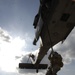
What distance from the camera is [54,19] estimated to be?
705 cm

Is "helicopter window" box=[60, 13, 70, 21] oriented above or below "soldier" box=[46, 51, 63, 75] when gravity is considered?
above

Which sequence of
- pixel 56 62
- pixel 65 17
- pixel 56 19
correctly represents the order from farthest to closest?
pixel 56 19 → pixel 65 17 → pixel 56 62

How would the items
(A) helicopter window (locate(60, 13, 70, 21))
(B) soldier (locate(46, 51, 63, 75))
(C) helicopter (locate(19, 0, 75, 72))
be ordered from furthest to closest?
1. (A) helicopter window (locate(60, 13, 70, 21))
2. (C) helicopter (locate(19, 0, 75, 72))
3. (B) soldier (locate(46, 51, 63, 75))

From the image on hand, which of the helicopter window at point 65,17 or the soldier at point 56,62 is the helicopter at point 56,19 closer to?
the helicopter window at point 65,17

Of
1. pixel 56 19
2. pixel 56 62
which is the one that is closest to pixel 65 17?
pixel 56 19

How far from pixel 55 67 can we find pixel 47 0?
313 centimetres

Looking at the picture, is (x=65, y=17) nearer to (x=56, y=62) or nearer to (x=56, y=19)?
(x=56, y=19)

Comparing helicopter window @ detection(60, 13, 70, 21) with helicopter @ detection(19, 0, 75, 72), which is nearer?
helicopter @ detection(19, 0, 75, 72)

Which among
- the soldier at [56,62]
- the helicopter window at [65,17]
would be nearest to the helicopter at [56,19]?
the helicopter window at [65,17]

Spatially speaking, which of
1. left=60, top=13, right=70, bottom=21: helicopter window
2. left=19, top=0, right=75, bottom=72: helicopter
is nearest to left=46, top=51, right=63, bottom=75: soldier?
left=19, top=0, right=75, bottom=72: helicopter

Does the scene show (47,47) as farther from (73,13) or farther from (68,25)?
(73,13)

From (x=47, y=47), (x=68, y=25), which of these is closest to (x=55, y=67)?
(x=68, y=25)

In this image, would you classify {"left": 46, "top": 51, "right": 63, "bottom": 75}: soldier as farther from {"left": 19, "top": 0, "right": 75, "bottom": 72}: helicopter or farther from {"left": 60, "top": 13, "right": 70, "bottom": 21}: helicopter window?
{"left": 60, "top": 13, "right": 70, "bottom": 21}: helicopter window

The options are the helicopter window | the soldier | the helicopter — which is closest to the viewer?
the soldier
